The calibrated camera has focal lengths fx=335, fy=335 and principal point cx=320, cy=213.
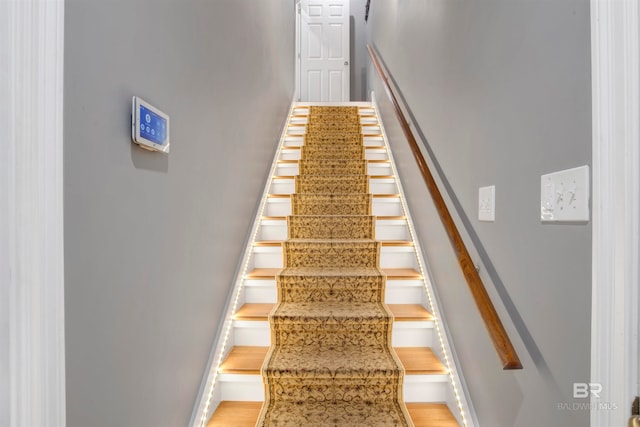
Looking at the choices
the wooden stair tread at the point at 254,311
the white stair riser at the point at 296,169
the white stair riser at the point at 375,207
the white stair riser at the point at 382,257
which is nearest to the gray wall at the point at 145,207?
the wooden stair tread at the point at 254,311

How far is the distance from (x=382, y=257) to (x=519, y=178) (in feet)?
4.36

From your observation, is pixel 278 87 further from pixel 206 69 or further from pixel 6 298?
pixel 6 298

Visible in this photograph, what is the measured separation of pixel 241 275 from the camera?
6.59 ft

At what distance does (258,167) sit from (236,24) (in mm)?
971

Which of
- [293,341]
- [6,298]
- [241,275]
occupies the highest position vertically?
[6,298]

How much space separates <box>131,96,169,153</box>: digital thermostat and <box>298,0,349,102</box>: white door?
4842 mm

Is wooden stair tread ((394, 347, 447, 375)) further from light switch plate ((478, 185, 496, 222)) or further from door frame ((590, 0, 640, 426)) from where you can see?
door frame ((590, 0, 640, 426))

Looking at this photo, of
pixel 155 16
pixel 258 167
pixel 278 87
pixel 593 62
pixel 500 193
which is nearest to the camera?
pixel 593 62

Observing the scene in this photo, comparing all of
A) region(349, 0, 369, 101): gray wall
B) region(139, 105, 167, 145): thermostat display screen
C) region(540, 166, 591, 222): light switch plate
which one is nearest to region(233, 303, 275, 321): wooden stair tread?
region(139, 105, 167, 145): thermostat display screen

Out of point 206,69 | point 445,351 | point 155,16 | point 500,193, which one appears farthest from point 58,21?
point 445,351

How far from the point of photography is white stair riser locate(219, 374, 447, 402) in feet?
5.10

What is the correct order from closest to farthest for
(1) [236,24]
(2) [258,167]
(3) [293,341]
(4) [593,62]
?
(4) [593,62] < (3) [293,341] < (1) [236,24] < (2) [258,167]

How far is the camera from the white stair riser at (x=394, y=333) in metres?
1.79

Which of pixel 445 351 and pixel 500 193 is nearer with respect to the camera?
pixel 500 193
